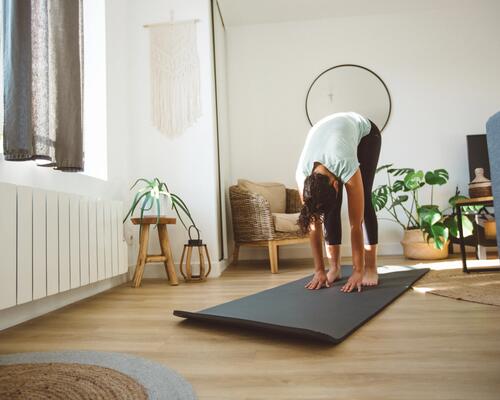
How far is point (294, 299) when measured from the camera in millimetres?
1681

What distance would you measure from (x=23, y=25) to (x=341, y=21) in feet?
10.9

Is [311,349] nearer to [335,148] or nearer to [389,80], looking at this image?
[335,148]

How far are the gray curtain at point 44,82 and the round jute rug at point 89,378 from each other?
2.53 feet

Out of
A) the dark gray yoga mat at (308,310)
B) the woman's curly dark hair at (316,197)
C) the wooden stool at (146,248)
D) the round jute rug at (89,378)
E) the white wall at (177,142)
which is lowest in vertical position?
the round jute rug at (89,378)

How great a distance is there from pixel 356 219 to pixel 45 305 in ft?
4.81

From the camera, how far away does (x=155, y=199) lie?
2.55 m

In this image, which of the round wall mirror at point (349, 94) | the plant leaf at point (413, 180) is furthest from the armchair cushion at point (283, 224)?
the round wall mirror at point (349, 94)

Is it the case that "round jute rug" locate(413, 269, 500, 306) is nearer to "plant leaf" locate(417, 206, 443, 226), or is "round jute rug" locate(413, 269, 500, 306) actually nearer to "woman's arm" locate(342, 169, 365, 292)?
"woman's arm" locate(342, 169, 365, 292)

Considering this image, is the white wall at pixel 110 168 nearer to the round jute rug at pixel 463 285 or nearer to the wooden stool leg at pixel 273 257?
the wooden stool leg at pixel 273 257

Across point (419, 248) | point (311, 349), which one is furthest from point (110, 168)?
point (419, 248)

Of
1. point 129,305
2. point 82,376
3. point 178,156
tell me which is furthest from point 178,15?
point 82,376

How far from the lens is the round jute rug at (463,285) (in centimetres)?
167

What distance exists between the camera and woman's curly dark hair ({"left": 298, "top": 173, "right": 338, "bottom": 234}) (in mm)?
1605

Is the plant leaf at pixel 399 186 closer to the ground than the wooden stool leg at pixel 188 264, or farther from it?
farther from it
